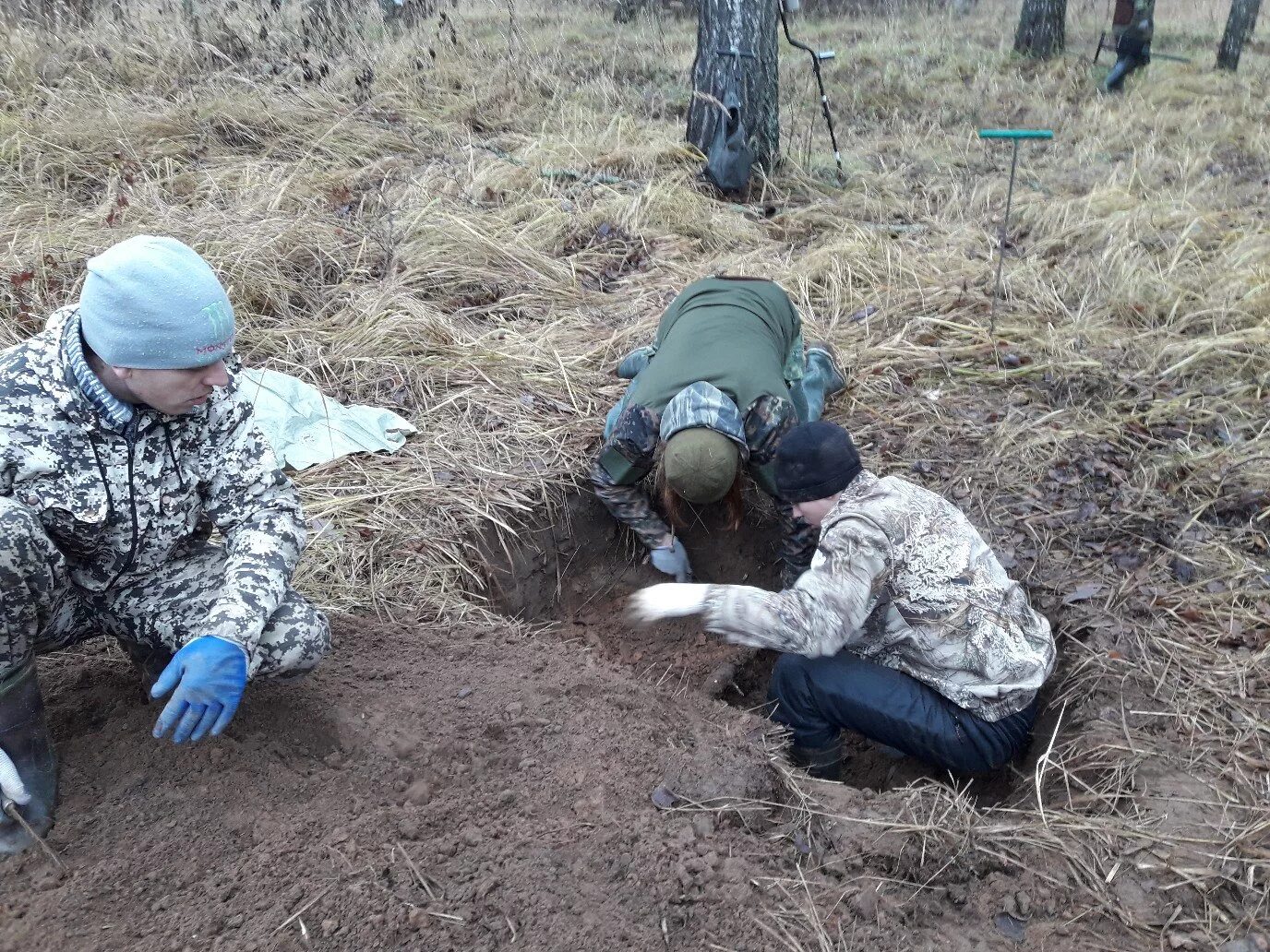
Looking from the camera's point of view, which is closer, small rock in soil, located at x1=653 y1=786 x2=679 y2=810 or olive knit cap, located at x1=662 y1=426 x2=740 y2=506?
small rock in soil, located at x1=653 y1=786 x2=679 y2=810

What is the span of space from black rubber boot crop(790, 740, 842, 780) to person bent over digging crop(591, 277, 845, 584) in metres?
0.74

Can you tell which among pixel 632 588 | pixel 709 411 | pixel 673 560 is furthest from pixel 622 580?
pixel 709 411

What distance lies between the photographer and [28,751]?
2.12 m

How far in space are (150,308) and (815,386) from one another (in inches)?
109

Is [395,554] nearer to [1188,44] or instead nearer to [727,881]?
[727,881]

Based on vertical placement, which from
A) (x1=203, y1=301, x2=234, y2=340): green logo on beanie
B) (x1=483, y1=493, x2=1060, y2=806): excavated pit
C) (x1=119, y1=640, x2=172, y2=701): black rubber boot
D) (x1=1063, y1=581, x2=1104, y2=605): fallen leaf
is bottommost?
(x1=483, y1=493, x2=1060, y2=806): excavated pit

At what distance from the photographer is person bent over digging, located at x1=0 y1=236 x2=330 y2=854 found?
6.52 ft

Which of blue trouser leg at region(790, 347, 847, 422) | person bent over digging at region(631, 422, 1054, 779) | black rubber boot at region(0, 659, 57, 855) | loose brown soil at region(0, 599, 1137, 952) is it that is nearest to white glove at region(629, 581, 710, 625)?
person bent over digging at region(631, 422, 1054, 779)

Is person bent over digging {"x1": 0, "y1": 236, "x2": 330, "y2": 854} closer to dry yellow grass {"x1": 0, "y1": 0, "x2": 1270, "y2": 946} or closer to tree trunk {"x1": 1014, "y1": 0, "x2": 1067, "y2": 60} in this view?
dry yellow grass {"x1": 0, "y1": 0, "x2": 1270, "y2": 946}

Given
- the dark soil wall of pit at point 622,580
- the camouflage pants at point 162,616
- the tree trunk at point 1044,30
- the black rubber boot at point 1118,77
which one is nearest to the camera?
the camouflage pants at point 162,616

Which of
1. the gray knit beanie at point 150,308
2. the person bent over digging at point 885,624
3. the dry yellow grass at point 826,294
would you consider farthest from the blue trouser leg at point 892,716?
the gray knit beanie at point 150,308

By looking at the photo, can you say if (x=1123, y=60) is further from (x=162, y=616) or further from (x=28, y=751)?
(x=28, y=751)

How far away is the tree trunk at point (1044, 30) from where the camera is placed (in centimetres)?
1034

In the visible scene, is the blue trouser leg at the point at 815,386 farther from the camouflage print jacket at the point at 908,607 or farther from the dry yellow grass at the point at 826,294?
the camouflage print jacket at the point at 908,607
